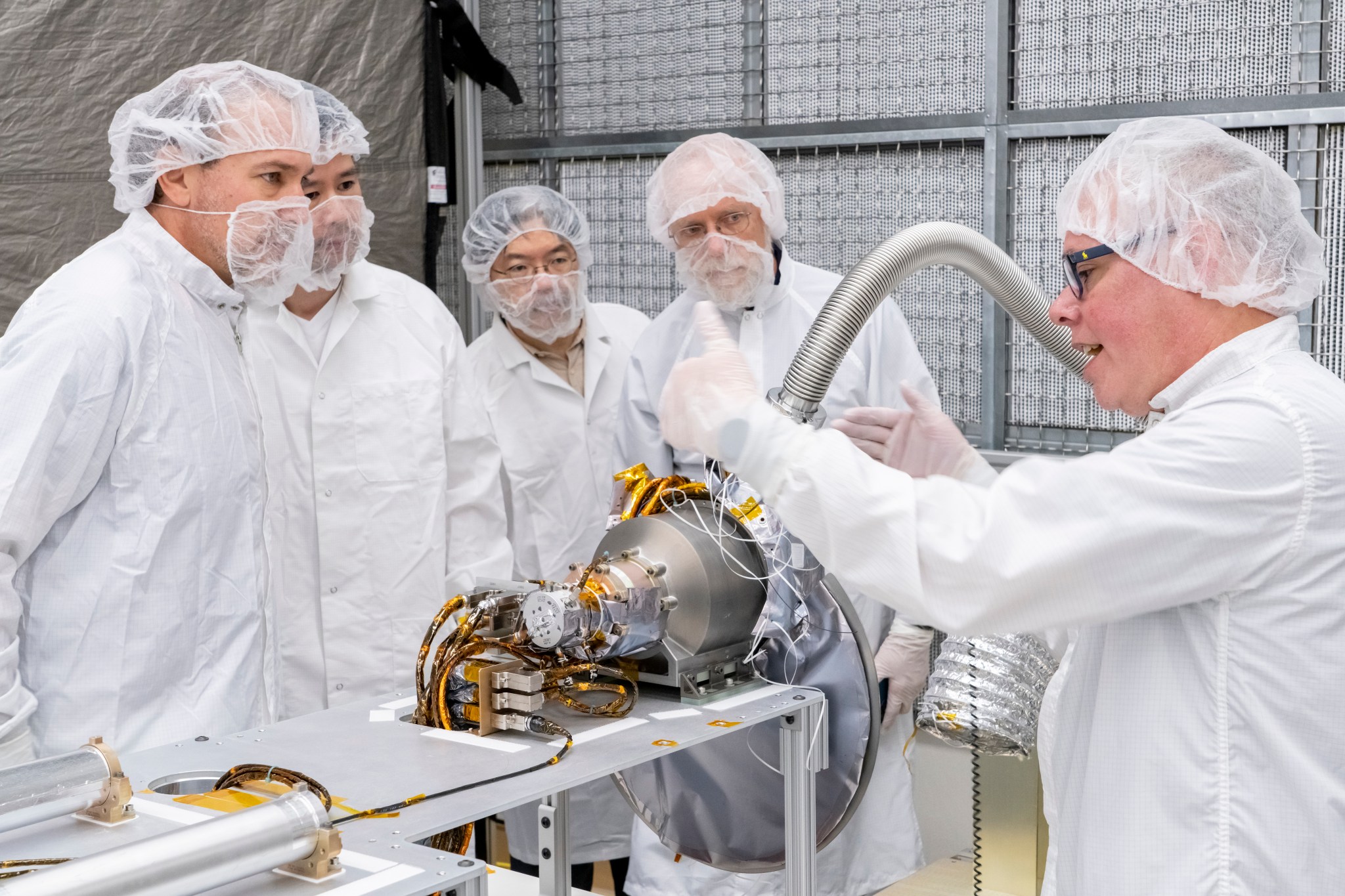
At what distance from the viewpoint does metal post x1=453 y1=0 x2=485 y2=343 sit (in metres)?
3.79

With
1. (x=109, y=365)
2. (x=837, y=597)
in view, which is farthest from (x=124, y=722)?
(x=837, y=597)

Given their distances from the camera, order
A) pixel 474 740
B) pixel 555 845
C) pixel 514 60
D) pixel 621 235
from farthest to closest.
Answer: pixel 514 60
pixel 621 235
pixel 555 845
pixel 474 740

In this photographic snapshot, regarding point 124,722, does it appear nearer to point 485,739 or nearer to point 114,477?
point 114,477

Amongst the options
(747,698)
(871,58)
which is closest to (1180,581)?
(747,698)

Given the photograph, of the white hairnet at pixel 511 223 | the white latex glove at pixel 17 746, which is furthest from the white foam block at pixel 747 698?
the white hairnet at pixel 511 223

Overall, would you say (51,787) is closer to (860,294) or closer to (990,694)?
(860,294)

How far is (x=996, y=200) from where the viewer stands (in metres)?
3.03

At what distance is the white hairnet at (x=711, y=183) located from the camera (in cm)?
270

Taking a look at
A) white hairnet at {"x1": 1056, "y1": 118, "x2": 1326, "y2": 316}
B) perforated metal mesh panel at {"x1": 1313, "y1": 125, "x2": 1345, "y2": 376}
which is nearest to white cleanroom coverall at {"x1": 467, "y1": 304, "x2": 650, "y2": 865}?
perforated metal mesh panel at {"x1": 1313, "y1": 125, "x2": 1345, "y2": 376}

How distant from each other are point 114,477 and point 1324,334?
7.54ft

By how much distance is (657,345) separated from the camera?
2.82 m

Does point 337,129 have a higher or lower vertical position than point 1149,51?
lower

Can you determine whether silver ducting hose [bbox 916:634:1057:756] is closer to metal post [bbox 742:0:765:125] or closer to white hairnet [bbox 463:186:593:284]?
white hairnet [bbox 463:186:593:284]

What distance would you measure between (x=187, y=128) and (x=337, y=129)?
19.4 inches
